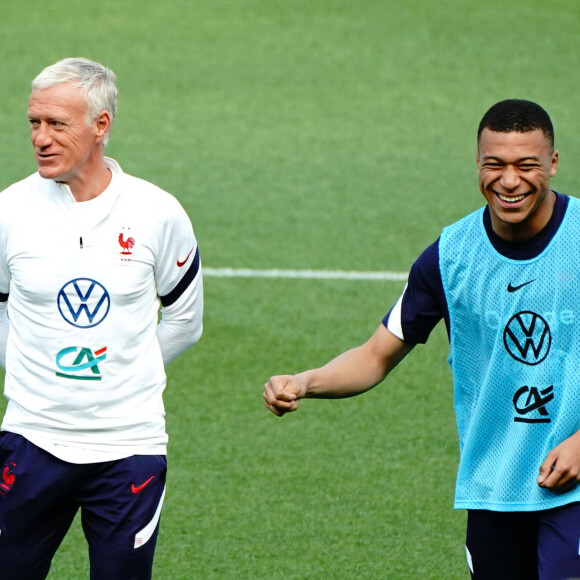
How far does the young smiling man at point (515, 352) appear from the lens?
13.1 feet

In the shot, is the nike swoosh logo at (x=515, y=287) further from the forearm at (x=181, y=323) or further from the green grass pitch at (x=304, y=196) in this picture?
the green grass pitch at (x=304, y=196)

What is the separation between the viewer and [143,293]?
14.8 ft

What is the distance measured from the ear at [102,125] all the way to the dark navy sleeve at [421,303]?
1102 millimetres

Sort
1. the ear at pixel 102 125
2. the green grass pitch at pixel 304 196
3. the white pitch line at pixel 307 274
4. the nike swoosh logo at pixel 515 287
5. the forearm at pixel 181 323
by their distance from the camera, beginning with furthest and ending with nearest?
the white pitch line at pixel 307 274, the green grass pitch at pixel 304 196, the forearm at pixel 181 323, the ear at pixel 102 125, the nike swoosh logo at pixel 515 287

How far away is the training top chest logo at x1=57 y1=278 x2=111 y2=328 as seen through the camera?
4.39 m

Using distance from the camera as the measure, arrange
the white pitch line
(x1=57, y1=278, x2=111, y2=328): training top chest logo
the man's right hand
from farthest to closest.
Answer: the white pitch line < (x1=57, y1=278, x2=111, y2=328): training top chest logo < the man's right hand

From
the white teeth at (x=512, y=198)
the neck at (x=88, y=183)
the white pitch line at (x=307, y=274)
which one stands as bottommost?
the white pitch line at (x=307, y=274)

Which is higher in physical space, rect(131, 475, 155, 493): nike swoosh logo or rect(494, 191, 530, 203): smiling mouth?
rect(494, 191, 530, 203): smiling mouth

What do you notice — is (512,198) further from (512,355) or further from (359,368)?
(359,368)

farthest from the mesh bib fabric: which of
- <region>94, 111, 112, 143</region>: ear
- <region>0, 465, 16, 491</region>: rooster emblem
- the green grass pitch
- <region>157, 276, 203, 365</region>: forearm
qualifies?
the green grass pitch

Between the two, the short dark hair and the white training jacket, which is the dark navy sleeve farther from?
the white training jacket

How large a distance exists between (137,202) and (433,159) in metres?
8.90

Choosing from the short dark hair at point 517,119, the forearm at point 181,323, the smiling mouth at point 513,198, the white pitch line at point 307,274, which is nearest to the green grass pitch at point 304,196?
the white pitch line at point 307,274

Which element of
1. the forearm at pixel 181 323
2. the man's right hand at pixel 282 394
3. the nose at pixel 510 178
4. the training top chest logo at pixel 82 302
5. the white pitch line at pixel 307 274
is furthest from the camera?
the white pitch line at pixel 307 274
